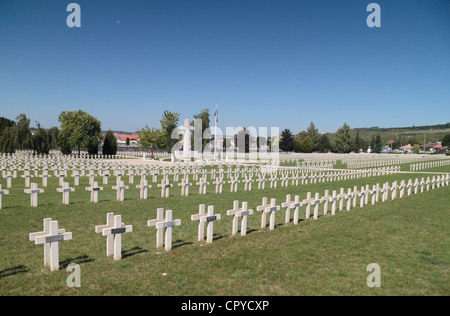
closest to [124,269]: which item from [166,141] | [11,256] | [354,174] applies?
[11,256]

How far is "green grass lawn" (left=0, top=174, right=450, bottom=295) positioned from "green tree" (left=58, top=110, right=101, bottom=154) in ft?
134

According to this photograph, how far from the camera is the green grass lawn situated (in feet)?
15.6

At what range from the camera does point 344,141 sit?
85.4 metres

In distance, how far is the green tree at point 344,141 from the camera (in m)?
84.8

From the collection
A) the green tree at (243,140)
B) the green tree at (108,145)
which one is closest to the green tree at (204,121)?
the green tree at (243,140)

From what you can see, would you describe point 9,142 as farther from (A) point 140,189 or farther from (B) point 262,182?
(B) point 262,182

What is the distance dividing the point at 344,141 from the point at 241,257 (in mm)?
85750

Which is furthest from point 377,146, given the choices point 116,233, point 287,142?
point 116,233

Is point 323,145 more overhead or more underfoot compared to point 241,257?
more overhead

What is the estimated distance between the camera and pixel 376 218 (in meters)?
10.1

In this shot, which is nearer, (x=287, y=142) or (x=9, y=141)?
(x=9, y=141)

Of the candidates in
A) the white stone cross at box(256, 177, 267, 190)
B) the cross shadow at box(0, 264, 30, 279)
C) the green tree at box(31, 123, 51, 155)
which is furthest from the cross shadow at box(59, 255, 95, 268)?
the green tree at box(31, 123, 51, 155)

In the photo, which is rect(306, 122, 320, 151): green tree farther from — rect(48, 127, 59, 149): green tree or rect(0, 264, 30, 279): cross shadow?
rect(0, 264, 30, 279): cross shadow

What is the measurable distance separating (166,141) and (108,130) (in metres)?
10.9
